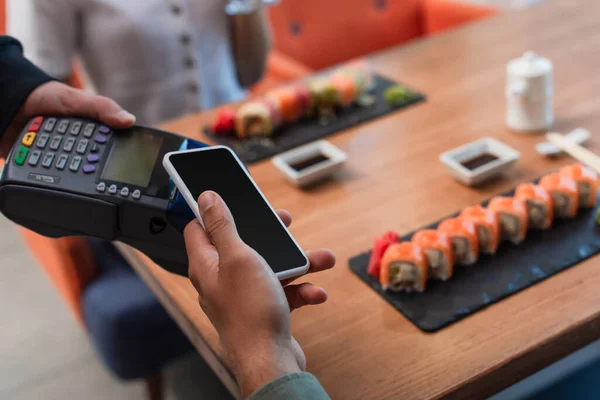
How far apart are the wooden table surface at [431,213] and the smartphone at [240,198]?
0.13 meters

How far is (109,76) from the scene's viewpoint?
165 centimetres

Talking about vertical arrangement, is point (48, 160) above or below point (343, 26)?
above

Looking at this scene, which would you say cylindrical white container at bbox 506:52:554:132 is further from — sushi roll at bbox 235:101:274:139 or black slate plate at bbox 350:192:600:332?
sushi roll at bbox 235:101:274:139

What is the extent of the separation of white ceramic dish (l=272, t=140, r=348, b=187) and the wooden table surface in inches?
0.9

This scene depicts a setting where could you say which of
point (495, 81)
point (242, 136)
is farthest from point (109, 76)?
point (495, 81)

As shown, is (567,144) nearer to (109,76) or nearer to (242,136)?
(242,136)

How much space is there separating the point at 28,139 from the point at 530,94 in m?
0.83

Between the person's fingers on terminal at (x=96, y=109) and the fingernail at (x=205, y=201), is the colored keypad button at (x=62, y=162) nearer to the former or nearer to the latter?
the person's fingers on terminal at (x=96, y=109)

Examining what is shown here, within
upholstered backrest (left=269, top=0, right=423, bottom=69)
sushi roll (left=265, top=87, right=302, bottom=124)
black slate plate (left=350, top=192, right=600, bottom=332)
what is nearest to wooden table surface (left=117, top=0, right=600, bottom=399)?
black slate plate (left=350, top=192, right=600, bottom=332)

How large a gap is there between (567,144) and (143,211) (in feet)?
2.32

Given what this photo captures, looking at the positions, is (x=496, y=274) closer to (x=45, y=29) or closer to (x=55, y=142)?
(x=55, y=142)

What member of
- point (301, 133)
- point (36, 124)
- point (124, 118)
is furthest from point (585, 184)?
point (36, 124)

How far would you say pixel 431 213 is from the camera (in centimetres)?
106

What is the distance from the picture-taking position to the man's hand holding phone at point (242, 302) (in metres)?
0.66
